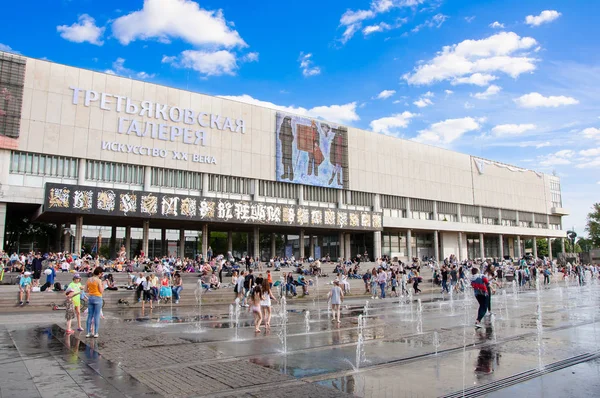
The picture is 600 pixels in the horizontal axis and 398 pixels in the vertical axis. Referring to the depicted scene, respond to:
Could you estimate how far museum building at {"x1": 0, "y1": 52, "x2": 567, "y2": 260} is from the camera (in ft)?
127

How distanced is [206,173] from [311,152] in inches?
560

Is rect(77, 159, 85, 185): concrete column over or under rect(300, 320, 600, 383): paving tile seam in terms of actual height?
over

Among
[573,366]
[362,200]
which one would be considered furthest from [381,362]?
[362,200]

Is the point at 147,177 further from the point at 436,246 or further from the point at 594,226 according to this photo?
the point at 594,226

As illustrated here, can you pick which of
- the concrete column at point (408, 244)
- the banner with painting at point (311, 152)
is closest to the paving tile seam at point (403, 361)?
the banner with painting at point (311, 152)

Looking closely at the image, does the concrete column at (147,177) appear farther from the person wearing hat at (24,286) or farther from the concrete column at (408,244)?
the concrete column at (408,244)

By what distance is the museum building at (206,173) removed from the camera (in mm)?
38812

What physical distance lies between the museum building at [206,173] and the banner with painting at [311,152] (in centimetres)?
15

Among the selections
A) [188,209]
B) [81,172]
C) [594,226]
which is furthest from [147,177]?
[594,226]

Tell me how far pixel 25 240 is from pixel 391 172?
4952 cm

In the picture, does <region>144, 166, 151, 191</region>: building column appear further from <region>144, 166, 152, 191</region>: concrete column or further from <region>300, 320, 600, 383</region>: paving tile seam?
<region>300, 320, 600, 383</region>: paving tile seam

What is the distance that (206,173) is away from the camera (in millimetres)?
47562

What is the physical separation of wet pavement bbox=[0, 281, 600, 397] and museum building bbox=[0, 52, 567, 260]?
28225mm

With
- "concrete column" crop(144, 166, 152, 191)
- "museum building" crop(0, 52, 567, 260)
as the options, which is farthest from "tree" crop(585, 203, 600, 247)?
"concrete column" crop(144, 166, 152, 191)
